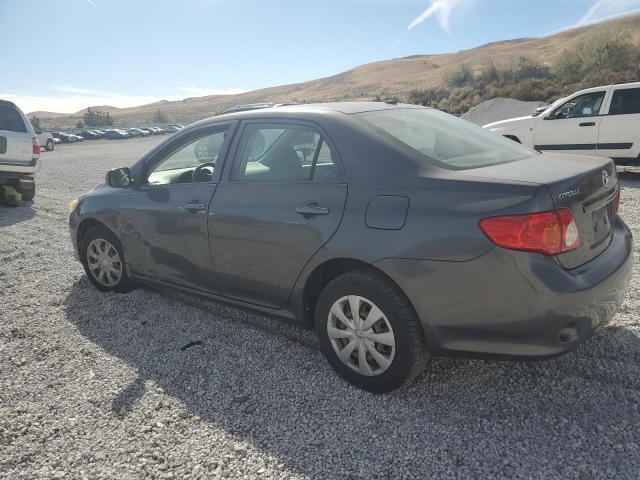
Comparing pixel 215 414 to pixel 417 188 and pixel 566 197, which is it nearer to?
pixel 417 188

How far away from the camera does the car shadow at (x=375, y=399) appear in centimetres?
234

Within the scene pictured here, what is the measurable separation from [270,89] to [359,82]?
4804 centimetres

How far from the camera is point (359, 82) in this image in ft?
400

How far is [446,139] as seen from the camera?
305 cm

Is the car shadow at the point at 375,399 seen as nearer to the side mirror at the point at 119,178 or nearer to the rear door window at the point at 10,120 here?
the side mirror at the point at 119,178

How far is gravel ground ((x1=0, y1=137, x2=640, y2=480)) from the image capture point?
2.29m

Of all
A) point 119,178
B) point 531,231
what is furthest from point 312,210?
point 119,178

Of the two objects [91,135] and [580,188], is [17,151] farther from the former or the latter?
[91,135]

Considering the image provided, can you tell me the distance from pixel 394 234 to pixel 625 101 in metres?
8.76

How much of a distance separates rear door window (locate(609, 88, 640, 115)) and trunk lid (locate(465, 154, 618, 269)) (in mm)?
7554

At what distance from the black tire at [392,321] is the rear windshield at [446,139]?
28.9 inches

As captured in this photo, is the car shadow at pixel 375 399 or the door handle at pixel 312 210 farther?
the door handle at pixel 312 210

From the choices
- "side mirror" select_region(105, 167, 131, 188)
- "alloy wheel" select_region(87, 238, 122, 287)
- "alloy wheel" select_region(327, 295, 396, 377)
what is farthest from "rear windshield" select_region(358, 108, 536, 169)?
"alloy wheel" select_region(87, 238, 122, 287)

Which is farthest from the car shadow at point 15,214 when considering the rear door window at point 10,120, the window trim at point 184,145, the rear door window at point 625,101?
the rear door window at point 625,101
